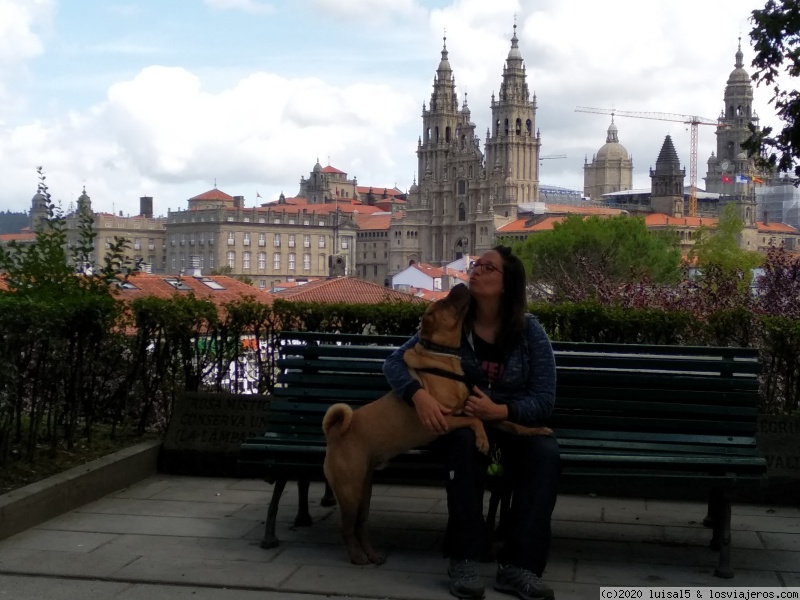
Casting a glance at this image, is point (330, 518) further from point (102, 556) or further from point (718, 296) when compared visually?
point (718, 296)

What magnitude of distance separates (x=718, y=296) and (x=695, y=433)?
738 centimetres

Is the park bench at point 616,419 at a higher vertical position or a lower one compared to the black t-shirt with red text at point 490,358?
lower

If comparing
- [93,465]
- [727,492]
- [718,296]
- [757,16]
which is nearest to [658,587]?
[727,492]

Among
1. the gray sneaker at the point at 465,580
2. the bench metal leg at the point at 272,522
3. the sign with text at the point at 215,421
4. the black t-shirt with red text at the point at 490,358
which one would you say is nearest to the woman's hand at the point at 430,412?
the black t-shirt with red text at the point at 490,358

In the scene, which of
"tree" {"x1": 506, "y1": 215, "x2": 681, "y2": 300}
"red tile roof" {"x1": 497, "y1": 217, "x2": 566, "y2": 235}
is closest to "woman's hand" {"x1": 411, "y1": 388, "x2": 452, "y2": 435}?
"tree" {"x1": 506, "y1": 215, "x2": 681, "y2": 300}

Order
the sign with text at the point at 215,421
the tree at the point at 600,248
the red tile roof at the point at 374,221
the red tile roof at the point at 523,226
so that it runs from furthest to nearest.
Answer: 1. the red tile roof at the point at 374,221
2. the red tile roof at the point at 523,226
3. the tree at the point at 600,248
4. the sign with text at the point at 215,421

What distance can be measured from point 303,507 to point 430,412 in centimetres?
104

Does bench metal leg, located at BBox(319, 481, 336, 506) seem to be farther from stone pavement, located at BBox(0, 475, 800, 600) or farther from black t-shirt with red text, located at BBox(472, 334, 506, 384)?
black t-shirt with red text, located at BBox(472, 334, 506, 384)

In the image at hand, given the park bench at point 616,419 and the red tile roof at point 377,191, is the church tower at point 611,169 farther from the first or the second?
the park bench at point 616,419

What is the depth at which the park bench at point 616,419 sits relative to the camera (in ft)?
13.9

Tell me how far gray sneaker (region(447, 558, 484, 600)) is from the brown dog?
474 millimetres

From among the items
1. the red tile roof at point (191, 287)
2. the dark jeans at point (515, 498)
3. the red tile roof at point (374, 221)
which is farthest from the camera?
the red tile roof at point (374, 221)

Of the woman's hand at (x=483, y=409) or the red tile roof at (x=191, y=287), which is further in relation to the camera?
the red tile roof at (x=191, y=287)

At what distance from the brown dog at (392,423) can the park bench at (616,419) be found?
0.18 metres
